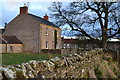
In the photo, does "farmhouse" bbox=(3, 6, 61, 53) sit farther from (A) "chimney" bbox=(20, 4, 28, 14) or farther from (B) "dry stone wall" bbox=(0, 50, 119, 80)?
(B) "dry stone wall" bbox=(0, 50, 119, 80)

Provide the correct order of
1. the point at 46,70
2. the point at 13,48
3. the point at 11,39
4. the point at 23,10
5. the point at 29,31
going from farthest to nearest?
the point at 23,10, the point at 29,31, the point at 11,39, the point at 13,48, the point at 46,70

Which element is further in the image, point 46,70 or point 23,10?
point 23,10

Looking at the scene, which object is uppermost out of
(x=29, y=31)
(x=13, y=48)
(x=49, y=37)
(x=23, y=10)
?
(x=23, y=10)

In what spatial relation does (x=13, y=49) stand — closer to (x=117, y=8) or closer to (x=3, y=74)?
(x=117, y=8)

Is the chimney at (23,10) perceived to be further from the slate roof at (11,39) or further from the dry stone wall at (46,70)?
the dry stone wall at (46,70)

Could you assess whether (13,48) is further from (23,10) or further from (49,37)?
(49,37)

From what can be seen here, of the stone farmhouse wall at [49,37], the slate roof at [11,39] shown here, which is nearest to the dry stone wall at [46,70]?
the slate roof at [11,39]

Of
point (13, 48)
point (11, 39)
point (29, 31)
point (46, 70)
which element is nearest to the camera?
point (46, 70)

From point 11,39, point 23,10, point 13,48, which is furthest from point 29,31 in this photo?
point 13,48

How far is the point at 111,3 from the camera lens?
75.3 ft

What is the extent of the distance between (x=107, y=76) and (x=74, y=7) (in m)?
16.1

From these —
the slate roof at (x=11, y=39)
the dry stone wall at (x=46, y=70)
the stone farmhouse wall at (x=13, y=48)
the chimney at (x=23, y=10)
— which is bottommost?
the dry stone wall at (x=46, y=70)

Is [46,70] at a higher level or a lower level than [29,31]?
lower

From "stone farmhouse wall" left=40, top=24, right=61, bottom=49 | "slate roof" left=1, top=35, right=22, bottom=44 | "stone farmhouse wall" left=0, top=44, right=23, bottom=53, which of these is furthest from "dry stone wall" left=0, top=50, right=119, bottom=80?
"stone farmhouse wall" left=40, top=24, right=61, bottom=49
